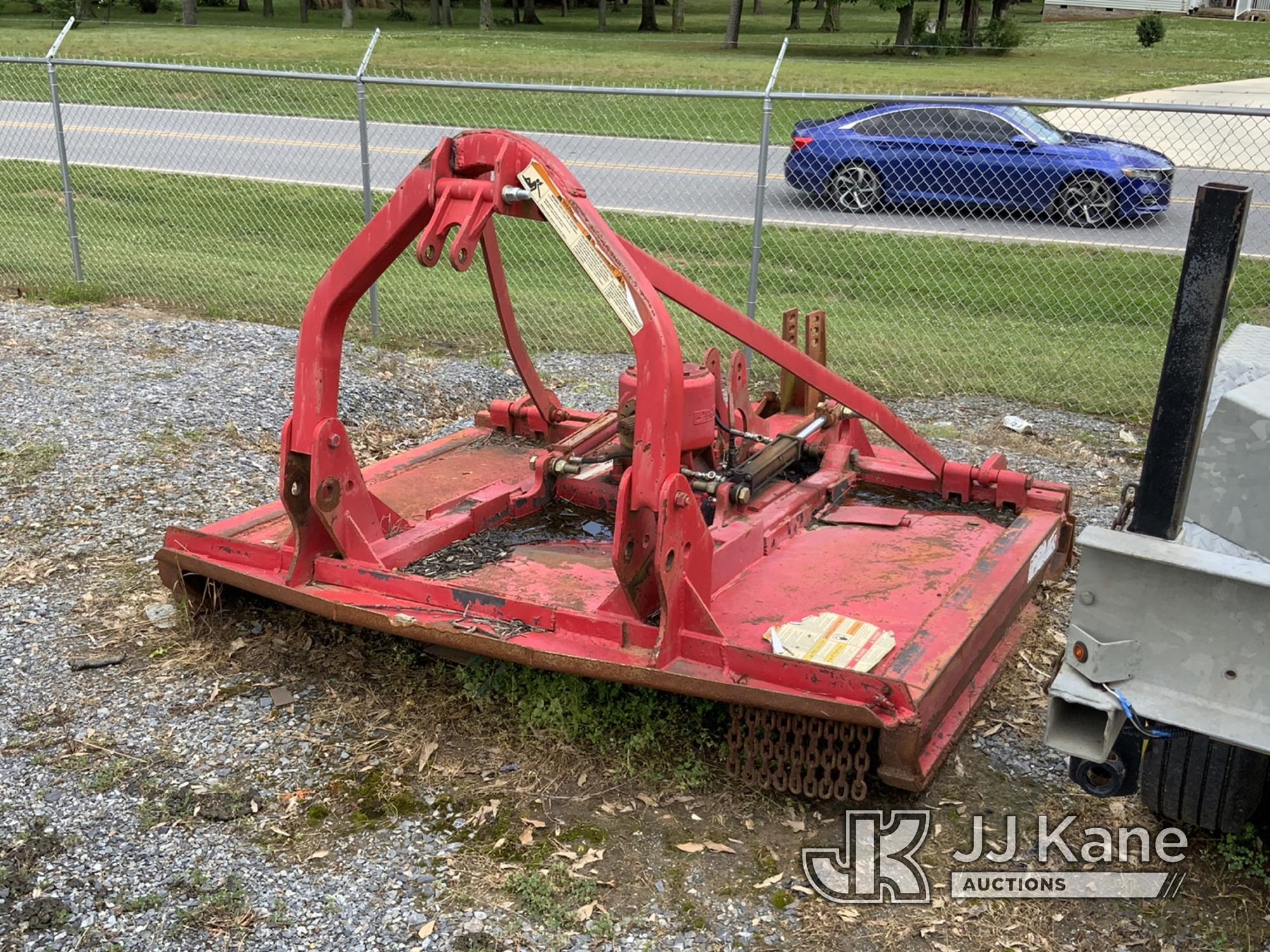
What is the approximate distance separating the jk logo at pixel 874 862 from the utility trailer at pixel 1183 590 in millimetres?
712

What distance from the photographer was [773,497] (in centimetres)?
512

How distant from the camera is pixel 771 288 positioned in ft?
34.6

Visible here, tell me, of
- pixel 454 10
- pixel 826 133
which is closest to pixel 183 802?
pixel 826 133

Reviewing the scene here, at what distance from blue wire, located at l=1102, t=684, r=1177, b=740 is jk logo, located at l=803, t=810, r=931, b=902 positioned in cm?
93

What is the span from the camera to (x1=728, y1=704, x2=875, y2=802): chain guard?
3.85 m

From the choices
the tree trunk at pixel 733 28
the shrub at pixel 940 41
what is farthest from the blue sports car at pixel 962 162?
the tree trunk at pixel 733 28

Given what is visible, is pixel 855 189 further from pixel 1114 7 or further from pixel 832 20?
pixel 1114 7

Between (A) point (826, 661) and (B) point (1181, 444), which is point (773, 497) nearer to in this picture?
(A) point (826, 661)

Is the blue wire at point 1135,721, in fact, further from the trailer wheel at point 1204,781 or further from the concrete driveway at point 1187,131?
the concrete driveway at point 1187,131

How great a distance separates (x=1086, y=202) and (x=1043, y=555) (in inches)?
229

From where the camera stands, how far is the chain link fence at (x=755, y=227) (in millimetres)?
8859

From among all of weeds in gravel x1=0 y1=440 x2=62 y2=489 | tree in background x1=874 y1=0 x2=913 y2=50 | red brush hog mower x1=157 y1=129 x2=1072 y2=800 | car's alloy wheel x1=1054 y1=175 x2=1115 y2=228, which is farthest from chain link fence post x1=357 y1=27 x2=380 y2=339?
tree in background x1=874 y1=0 x2=913 y2=50

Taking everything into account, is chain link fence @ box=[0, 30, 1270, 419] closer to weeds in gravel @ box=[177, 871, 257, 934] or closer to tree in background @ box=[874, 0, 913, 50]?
weeds in gravel @ box=[177, 871, 257, 934]

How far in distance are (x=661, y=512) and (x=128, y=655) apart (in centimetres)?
236
